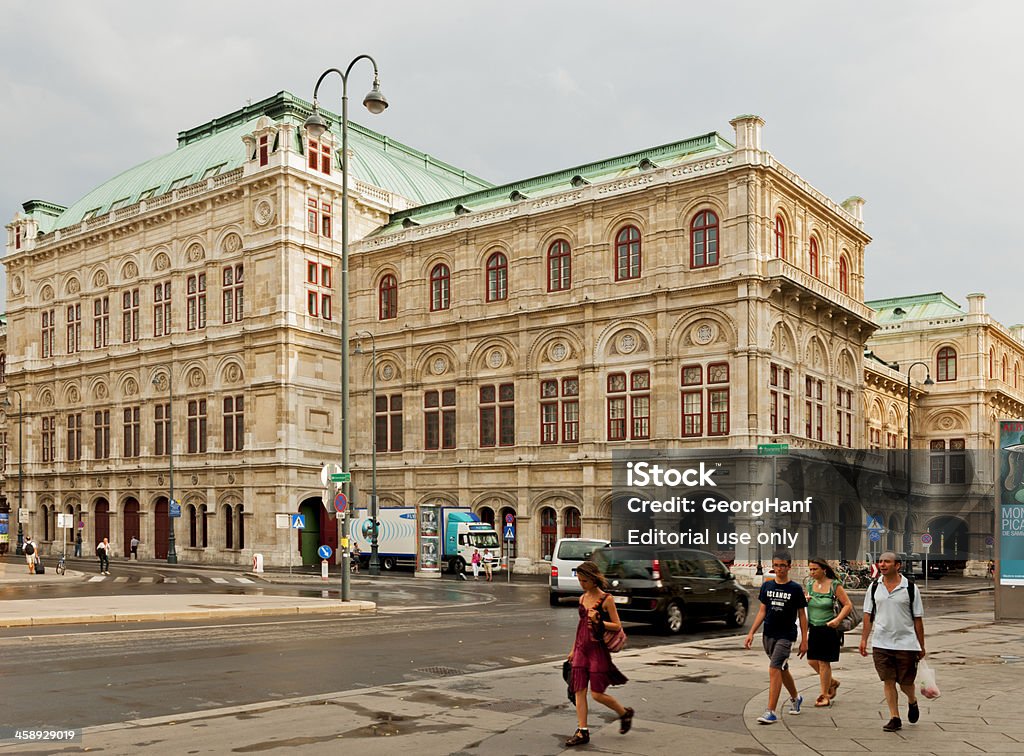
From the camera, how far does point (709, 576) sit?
22484 millimetres

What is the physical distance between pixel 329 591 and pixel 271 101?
1495 inches

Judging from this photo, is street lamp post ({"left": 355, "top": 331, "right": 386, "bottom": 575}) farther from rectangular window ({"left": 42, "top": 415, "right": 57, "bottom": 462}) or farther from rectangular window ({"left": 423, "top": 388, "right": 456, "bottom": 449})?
rectangular window ({"left": 42, "top": 415, "right": 57, "bottom": 462})

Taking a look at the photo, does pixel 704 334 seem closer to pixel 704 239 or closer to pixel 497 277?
pixel 704 239

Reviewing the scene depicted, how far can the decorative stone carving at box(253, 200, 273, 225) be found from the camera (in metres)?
56.9

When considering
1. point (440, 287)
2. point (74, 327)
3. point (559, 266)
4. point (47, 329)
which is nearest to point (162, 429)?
point (74, 327)

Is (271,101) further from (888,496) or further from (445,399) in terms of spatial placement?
(888,496)

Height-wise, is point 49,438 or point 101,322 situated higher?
point 101,322

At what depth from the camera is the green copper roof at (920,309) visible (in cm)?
7625

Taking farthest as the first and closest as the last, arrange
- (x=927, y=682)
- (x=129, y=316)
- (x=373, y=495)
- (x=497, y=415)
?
(x=129, y=316) → (x=497, y=415) → (x=373, y=495) → (x=927, y=682)

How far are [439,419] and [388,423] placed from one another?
360 cm

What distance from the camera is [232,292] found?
193 ft

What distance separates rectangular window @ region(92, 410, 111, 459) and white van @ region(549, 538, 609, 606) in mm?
43328

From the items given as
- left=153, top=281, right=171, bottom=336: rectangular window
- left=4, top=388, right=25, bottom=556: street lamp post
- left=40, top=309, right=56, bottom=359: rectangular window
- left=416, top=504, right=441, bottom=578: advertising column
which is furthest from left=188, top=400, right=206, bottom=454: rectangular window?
left=416, top=504, right=441, bottom=578: advertising column

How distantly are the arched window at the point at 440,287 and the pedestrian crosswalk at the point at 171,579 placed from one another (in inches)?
691
